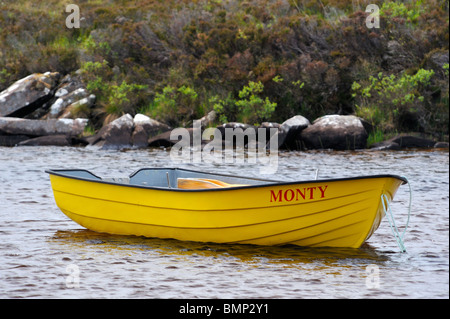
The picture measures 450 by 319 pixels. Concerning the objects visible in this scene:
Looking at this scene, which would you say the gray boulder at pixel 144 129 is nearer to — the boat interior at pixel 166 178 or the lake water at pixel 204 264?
the lake water at pixel 204 264

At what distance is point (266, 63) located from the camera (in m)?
23.3

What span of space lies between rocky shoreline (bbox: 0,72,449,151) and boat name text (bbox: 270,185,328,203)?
40.0 ft

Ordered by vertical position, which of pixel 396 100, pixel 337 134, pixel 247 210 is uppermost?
pixel 396 100

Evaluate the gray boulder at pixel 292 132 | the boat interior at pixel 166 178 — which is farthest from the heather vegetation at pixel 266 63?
the boat interior at pixel 166 178

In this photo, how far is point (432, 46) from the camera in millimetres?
22156

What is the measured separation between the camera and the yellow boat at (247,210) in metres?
8.30

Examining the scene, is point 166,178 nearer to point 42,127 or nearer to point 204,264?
point 204,264

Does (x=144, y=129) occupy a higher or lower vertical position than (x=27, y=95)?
lower

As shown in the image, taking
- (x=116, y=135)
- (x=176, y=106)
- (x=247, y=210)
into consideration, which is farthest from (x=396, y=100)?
(x=247, y=210)

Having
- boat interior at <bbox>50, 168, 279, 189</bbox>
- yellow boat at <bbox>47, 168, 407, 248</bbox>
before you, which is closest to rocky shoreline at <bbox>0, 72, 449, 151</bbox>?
boat interior at <bbox>50, 168, 279, 189</bbox>

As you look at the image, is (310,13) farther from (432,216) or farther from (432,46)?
(432,216)

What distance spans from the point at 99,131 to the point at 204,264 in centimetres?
1446

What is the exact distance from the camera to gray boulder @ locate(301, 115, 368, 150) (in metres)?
20.2
